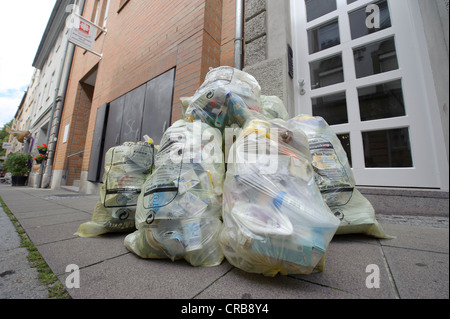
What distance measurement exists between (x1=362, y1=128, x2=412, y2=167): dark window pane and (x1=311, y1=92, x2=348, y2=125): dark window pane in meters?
0.27

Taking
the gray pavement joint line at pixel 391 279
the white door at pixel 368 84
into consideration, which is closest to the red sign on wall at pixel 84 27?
the white door at pixel 368 84

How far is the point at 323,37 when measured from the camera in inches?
86.0

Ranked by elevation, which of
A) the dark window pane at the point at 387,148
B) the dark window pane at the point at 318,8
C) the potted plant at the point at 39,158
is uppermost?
the dark window pane at the point at 318,8

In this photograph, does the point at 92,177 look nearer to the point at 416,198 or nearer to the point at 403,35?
the point at 416,198

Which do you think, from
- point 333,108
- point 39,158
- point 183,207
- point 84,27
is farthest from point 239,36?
point 39,158

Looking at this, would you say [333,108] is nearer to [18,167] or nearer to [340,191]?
[340,191]

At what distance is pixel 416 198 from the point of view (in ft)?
3.97

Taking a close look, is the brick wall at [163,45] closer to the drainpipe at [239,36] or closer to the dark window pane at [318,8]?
the drainpipe at [239,36]

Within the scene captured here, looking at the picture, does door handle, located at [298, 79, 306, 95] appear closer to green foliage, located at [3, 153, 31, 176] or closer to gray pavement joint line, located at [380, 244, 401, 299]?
gray pavement joint line, located at [380, 244, 401, 299]

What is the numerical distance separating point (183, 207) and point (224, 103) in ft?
2.36

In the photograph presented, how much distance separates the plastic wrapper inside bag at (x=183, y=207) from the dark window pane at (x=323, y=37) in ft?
6.71

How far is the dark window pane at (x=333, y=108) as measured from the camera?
195 centimetres

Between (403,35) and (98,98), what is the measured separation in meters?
5.34

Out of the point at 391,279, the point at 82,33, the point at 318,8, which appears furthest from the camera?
the point at 82,33
